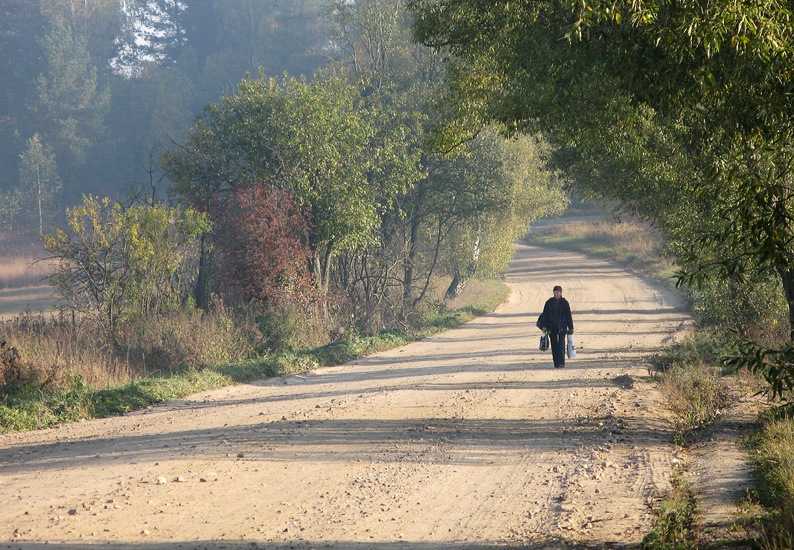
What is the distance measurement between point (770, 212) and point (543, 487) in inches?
153

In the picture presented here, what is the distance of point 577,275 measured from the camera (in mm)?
40969

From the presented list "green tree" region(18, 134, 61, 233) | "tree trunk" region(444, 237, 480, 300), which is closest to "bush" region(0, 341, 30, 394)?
"tree trunk" region(444, 237, 480, 300)

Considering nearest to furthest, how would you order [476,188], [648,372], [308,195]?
[648,372], [308,195], [476,188]

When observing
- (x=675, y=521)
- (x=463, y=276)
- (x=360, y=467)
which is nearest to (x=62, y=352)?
(x=360, y=467)

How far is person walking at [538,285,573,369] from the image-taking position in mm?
15158

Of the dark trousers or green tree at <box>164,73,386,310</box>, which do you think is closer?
the dark trousers

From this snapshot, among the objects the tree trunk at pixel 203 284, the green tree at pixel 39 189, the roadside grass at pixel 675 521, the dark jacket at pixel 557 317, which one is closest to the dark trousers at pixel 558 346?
the dark jacket at pixel 557 317

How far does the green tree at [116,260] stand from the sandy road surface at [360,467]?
4.77 meters

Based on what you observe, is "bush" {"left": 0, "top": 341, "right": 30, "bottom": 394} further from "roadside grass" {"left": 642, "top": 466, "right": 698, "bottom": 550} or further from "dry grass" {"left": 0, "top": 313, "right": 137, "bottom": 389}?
"roadside grass" {"left": 642, "top": 466, "right": 698, "bottom": 550}

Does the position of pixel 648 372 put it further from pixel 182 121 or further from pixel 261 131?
pixel 182 121

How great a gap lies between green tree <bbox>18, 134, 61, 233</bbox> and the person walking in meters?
57.4

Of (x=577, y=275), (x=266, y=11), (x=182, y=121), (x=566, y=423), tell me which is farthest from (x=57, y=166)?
(x=566, y=423)

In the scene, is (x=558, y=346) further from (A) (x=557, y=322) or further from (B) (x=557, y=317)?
(B) (x=557, y=317)

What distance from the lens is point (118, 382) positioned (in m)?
13.4
